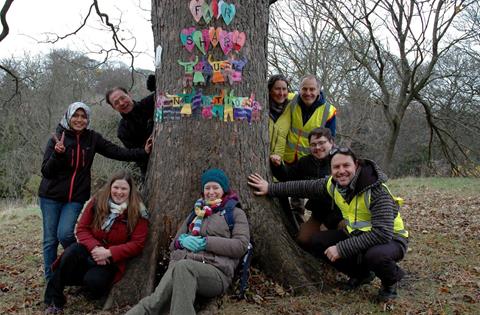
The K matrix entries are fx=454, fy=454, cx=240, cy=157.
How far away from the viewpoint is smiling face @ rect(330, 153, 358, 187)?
384cm

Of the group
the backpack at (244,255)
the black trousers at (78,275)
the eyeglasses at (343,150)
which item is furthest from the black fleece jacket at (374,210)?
the black trousers at (78,275)

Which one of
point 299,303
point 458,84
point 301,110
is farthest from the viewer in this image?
point 458,84

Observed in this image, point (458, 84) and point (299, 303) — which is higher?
point (458, 84)

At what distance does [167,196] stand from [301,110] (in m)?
1.69

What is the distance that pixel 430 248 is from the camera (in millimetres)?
5754

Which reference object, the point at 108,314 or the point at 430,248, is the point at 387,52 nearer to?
the point at 430,248

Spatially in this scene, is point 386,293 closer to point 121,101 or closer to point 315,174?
point 315,174

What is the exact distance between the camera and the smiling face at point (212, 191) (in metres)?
3.85

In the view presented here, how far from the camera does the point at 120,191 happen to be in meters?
4.13

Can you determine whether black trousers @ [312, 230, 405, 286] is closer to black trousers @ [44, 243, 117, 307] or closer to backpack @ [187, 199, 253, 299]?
backpack @ [187, 199, 253, 299]

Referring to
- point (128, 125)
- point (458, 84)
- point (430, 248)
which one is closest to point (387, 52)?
point (458, 84)

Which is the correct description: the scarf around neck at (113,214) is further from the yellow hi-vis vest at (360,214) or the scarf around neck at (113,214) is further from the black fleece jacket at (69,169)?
the yellow hi-vis vest at (360,214)

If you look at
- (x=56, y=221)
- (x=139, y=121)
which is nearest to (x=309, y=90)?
(x=139, y=121)

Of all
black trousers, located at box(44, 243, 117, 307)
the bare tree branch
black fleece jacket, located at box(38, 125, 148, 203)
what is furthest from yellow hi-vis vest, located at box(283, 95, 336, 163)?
the bare tree branch
